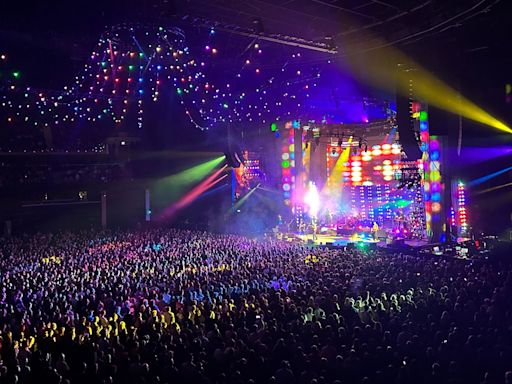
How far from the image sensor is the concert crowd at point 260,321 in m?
6.00

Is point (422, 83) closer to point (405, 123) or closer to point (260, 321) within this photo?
point (405, 123)

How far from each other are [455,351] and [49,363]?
572 centimetres

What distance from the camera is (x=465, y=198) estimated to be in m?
21.5

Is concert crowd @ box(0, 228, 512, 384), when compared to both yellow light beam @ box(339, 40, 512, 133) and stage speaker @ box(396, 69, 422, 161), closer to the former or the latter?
stage speaker @ box(396, 69, 422, 161)

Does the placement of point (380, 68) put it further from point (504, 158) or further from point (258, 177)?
point (258, 177)

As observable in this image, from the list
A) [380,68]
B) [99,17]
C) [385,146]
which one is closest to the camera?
[99,17]

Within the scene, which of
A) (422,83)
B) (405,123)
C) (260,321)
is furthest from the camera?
(422,83)

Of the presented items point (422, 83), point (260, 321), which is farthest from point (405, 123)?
point (260, 321)

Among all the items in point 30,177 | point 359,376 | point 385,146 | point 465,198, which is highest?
point 385,146

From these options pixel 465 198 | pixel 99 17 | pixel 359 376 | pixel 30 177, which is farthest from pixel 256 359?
pixel 30 177

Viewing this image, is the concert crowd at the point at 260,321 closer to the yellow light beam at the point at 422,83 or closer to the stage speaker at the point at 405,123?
the stage speaker at the point at 405,123

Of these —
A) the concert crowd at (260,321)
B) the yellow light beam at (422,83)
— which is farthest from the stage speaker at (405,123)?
the concert crowd at (260,321)

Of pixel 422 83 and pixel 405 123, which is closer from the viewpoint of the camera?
pixel 405 123

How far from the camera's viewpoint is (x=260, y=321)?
762 centimetres
